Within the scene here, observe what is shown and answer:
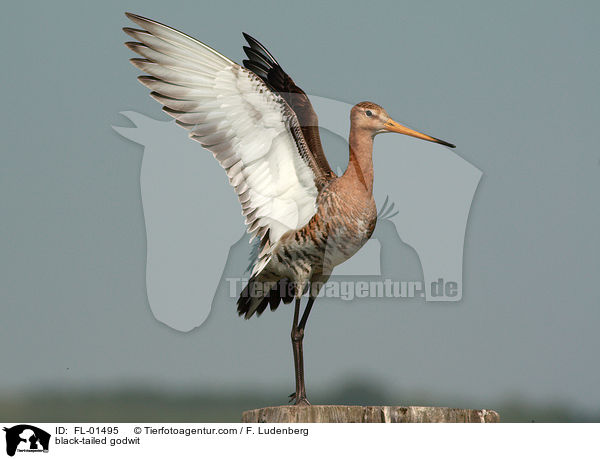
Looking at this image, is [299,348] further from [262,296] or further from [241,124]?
[241,124]

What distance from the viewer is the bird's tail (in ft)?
26.1

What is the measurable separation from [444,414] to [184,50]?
404 centimetres

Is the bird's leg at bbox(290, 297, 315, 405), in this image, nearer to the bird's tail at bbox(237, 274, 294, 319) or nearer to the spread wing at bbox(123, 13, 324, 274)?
the bird's tail at bbox(237, 274, 294, 319)

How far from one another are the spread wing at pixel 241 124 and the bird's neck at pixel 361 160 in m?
0.35

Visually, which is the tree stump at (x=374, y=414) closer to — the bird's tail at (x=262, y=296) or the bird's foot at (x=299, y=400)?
the bird's foot at (x=299, y=400)

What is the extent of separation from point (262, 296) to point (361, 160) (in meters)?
1.83

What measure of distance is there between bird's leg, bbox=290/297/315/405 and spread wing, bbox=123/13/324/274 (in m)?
0.66

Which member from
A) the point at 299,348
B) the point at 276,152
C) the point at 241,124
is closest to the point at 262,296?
the point at 299,348

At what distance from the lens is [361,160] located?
7566mm

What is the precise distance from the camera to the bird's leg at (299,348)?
7.12m
